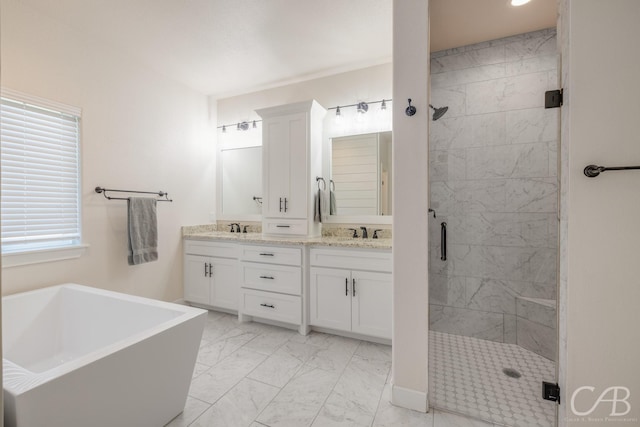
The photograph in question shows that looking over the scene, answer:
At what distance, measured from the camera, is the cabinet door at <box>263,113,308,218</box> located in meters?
2.97

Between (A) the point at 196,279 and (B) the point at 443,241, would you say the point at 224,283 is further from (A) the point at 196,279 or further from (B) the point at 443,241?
(B) the point at 443,241

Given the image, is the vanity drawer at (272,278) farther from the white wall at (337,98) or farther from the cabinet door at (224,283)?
the white wall at (337,98)

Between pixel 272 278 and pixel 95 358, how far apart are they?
170cm

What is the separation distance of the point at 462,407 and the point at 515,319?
113 centimetres

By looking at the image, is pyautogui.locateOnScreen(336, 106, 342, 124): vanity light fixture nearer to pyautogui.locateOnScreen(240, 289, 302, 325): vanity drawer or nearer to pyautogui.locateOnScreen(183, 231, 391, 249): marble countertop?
pyautogui.locateOnScreen(183, 231, 391, 249): marble countertop

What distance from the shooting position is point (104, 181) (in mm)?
2631

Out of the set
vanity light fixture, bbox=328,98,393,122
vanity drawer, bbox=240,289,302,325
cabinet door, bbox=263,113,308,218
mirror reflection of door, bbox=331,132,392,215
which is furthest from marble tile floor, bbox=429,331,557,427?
vanity light fixture, bbox=328,98,393,122

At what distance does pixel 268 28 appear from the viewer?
2447 mm

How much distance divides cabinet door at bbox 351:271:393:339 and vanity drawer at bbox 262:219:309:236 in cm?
75

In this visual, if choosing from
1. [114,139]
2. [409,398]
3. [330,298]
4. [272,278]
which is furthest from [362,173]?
[114,139]

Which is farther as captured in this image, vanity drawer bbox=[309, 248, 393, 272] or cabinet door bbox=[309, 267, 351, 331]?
cabinet door bbox=[309, 267, 351, 331]

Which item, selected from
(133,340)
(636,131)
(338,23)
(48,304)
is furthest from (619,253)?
(48,304)

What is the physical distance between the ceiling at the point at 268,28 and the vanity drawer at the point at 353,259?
186cm

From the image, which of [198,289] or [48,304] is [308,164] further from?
[48,304]
